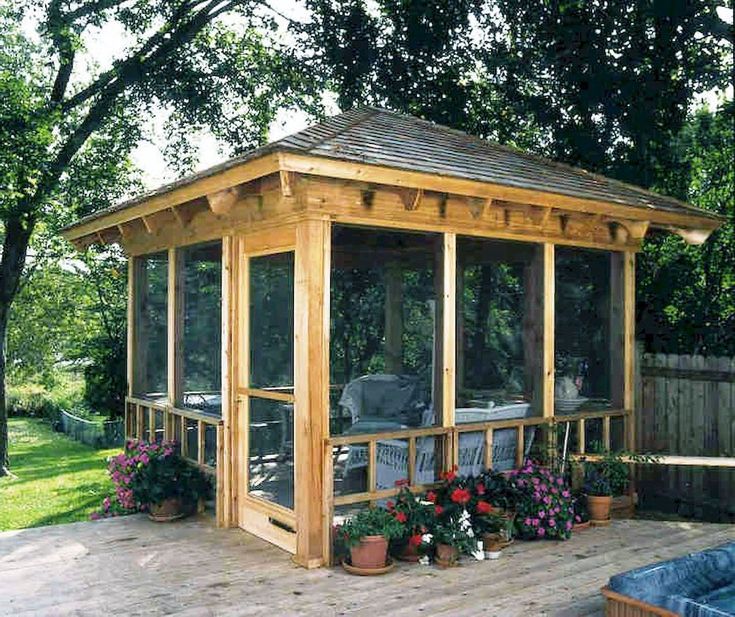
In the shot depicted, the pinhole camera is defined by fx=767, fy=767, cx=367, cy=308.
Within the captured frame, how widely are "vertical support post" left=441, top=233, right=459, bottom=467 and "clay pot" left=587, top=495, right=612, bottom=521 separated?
123 centimetres

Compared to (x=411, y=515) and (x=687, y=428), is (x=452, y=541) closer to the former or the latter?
(x=411, y=515)

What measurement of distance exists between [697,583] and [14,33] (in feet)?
39.7

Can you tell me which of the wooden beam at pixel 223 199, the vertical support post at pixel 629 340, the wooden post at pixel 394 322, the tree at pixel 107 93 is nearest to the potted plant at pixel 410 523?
the wooden post at pixel 394 322

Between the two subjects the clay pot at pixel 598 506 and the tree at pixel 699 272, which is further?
the tree at pixel 699 272

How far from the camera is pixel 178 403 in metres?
6.17

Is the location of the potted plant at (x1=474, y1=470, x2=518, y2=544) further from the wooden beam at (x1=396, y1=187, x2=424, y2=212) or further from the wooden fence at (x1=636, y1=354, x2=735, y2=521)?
the wooden fence at (x1=636, y1=354, x2=735, y2=521)

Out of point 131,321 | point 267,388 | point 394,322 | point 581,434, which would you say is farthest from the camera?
point 131,321

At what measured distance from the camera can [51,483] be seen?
11016mm

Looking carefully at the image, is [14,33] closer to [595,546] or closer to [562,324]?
[562,324]

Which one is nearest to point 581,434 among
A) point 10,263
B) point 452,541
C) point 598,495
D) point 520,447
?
point 598,495

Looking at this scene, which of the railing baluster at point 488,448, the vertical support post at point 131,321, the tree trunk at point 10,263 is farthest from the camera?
the tree trunk at point 10,263

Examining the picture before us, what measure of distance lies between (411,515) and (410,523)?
0.16 feet

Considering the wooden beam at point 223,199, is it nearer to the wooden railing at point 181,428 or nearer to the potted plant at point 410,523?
the wooden railing at point 181,428

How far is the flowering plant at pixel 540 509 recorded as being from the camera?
16.9 feet
